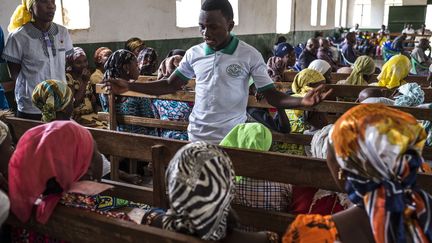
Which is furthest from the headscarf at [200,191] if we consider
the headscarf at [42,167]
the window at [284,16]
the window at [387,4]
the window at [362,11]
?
the window at [362,11]

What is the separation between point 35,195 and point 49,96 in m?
1.31

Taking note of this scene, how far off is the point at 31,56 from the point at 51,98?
78cm

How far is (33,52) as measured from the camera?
121 inches

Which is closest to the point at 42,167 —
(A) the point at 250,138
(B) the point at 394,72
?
(A) the point at 250,138

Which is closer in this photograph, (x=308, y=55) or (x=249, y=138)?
(x=249, y=138)

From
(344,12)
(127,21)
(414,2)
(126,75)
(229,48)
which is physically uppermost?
(414,2)

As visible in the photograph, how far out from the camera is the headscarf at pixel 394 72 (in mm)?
4391

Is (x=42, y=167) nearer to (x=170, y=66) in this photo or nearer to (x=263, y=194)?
(x=263, y=194)

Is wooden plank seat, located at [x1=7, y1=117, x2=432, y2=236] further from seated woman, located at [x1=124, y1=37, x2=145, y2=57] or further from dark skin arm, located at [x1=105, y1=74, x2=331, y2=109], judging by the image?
seated woman, located at [x1=124, y1=37, x2=145, y2=57]

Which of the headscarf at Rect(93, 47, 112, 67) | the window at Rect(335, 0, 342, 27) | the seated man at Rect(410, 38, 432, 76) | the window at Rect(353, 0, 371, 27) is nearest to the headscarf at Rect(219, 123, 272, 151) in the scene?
the headscarf at Rect(93, 47, 112, 67)

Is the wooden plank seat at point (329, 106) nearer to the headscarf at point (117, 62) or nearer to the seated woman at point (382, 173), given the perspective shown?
the headscarf at point (117, 62)

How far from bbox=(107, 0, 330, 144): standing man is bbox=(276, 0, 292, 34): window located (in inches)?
460

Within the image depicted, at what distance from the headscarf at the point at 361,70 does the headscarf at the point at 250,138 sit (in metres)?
3.09

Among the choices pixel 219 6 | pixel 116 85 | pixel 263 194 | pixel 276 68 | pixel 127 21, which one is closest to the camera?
pixel 263 194
